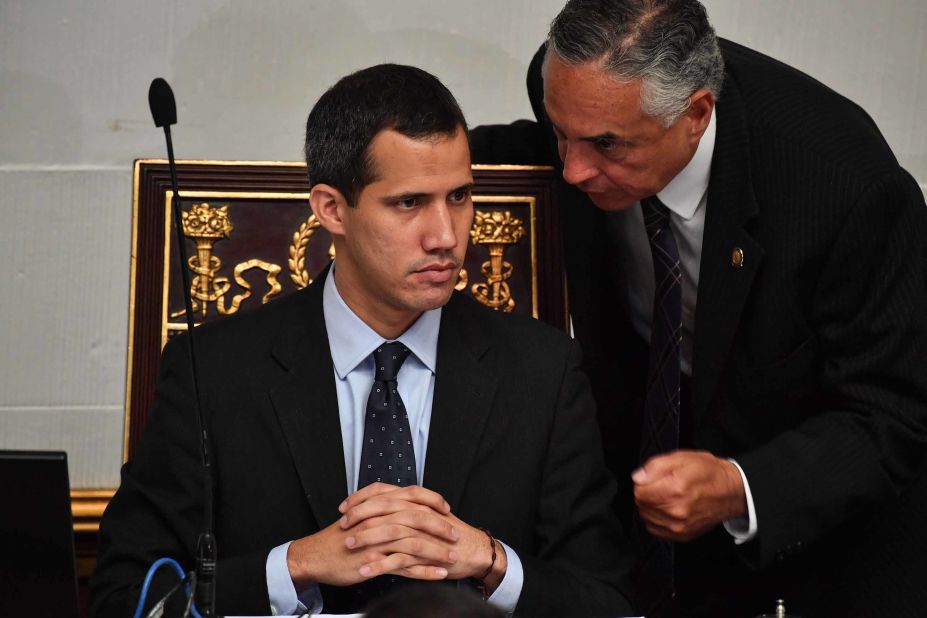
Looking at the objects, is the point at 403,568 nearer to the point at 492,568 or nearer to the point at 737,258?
the point at 492,568

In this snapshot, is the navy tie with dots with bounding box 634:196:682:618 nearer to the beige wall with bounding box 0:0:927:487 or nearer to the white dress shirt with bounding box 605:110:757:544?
the white dress shirt with bounding box 605:110:757:544

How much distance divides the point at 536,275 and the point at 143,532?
3.31ft

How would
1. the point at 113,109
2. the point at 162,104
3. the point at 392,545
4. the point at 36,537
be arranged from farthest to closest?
1. the point at 113,109
2. the point at 392,545
3. the point at 162,104
4. the point at 36,537

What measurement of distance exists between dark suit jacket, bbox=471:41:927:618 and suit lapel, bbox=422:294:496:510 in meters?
0.36

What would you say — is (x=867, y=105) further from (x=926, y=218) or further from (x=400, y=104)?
(x=400, y=104)

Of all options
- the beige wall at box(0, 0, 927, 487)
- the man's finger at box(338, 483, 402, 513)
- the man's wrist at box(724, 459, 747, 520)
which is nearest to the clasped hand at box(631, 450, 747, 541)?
the man's wrist at box(724, 459, 747, 520)

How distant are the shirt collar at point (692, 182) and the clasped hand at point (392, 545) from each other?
75 cm

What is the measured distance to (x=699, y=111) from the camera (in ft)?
7.02

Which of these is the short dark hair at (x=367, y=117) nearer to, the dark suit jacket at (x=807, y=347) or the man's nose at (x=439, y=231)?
the man's nose at (x=439, y=231)

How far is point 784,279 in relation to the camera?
2.13 meters

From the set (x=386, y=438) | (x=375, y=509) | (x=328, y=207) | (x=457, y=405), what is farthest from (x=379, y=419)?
(x=328, y=207)

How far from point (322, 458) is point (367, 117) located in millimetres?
553

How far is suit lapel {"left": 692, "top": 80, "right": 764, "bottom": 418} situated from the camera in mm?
2150

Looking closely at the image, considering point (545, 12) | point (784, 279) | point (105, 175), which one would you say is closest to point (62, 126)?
point (105, 175)
